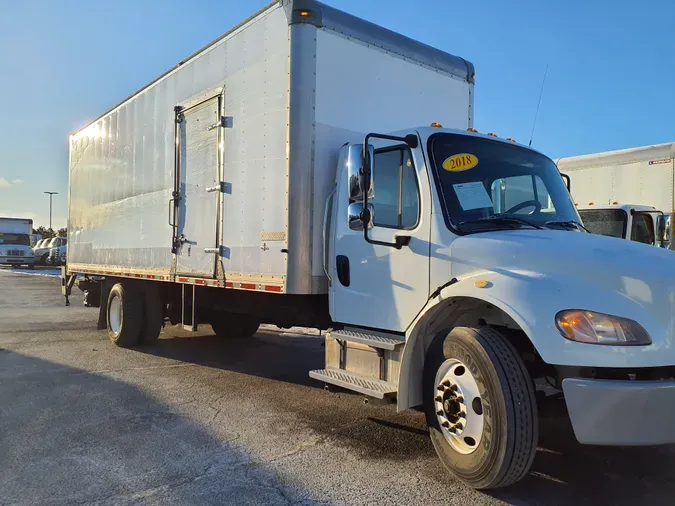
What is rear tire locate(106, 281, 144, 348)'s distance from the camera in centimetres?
884

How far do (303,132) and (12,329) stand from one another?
883 centimetres

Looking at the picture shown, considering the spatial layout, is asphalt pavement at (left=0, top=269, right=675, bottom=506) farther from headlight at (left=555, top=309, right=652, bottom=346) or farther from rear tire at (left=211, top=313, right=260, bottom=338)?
rear tire at (left=211, top=313, right=260, bottom=338)

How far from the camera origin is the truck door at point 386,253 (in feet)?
14.0

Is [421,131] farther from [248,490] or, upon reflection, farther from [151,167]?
[151,167]

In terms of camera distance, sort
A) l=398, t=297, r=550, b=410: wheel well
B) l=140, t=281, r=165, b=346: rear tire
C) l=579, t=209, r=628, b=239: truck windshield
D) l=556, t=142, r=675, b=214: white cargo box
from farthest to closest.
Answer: l=556, t=142, r=675, b=214: white cargo box → l=579, t=209, r=628, b=239: truck windshield → l=140, t=281, r=165, b=346: rear tire → l=398, t=297, r=550, b=410: wheel well

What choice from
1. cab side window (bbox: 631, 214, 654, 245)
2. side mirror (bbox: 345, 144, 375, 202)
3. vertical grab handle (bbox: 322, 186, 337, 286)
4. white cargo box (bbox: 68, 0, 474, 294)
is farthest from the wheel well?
cab side window (bbox: 631, 214, 654, 245)

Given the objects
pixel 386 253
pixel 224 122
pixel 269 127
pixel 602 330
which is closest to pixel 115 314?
pixel 224 122

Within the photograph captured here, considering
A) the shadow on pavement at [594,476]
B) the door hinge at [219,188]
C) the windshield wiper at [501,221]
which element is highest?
the door hinge at [219,188]

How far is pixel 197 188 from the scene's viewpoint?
6.79 meters

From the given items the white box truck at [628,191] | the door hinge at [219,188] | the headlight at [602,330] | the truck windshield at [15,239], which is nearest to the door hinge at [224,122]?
the door hinge at [219,188]

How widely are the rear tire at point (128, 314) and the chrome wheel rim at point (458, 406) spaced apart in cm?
627

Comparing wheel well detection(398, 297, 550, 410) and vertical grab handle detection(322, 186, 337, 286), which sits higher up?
vertical grab handle detection(322, 186, 337, 286)

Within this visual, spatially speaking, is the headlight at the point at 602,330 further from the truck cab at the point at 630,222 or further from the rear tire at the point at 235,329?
the rear tire at the point at 235,329

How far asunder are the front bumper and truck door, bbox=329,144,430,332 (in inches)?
55.6
